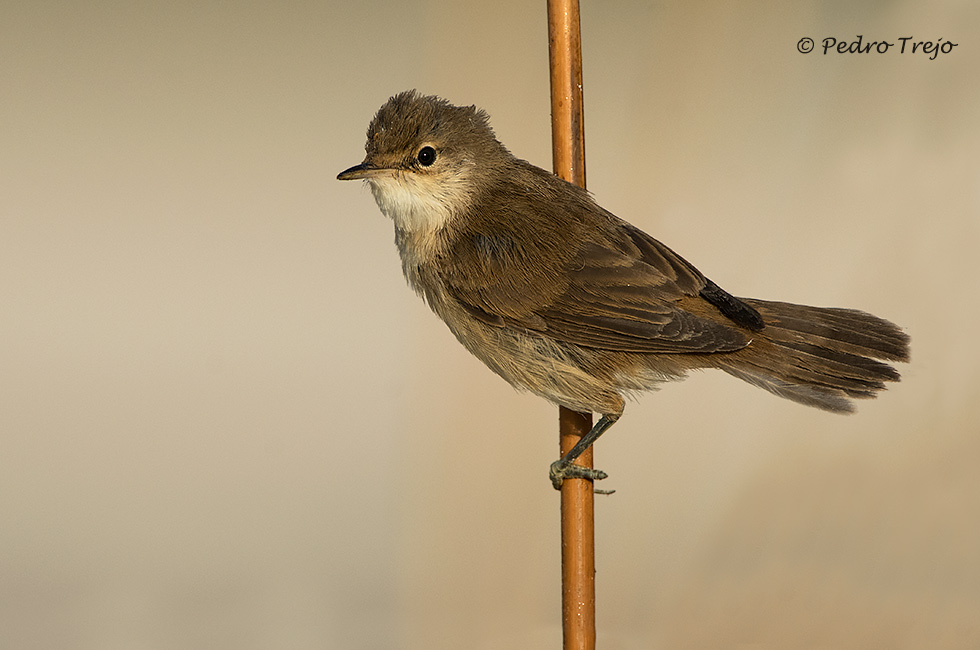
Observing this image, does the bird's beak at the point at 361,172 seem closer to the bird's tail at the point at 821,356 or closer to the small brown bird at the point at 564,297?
the small brown bird at the point at 564,297

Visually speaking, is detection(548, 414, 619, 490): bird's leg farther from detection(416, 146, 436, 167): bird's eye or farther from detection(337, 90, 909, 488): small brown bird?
detection(416, 146, 436, 167): bird's eye

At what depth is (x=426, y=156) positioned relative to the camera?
1.36 meters

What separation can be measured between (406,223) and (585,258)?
0.27m

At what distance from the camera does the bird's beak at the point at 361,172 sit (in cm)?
125

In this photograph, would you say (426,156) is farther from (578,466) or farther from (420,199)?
(578,466)

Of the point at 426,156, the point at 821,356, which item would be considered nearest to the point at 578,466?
the point at 821,356

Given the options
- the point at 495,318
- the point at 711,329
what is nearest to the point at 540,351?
the point at 495,318

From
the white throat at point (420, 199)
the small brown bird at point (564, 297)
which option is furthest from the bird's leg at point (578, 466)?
the white throat at point (420, 199)

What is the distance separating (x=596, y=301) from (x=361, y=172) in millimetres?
377

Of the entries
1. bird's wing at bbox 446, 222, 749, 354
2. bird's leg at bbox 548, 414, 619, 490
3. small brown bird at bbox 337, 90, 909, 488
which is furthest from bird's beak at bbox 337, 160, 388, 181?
bird's leg at bbox 548, 414, 619, 490

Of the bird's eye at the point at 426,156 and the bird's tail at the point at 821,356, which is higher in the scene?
the bird's eye at the point at 426,156

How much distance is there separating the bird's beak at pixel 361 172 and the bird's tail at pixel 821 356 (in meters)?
0.56

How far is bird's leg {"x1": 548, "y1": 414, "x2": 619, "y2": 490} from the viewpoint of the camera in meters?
1.34

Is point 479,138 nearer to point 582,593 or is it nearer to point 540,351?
point 540,351
